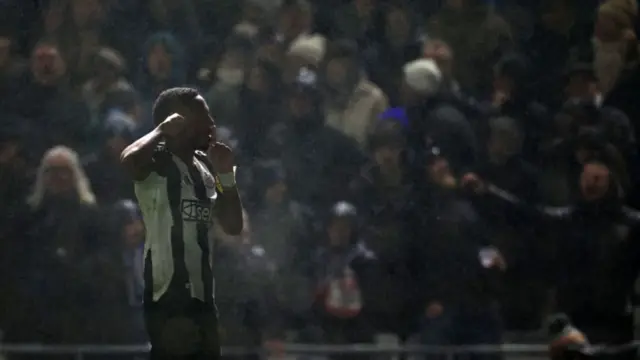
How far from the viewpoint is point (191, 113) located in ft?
8.26

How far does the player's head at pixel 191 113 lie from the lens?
251cm

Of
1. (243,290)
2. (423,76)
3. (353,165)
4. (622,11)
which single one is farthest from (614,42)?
(243,290)

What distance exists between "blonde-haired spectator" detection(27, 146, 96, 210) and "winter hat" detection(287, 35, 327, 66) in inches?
45.8

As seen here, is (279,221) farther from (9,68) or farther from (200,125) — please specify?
(200,125)

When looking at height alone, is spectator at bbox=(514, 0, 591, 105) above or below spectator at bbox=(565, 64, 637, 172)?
above

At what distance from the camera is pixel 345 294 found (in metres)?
4.00

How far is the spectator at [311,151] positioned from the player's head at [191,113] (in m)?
1.75

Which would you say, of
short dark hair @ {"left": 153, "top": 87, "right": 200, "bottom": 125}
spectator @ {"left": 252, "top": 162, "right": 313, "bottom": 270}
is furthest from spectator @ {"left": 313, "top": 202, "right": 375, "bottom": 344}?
short dark hair @ {"left": 153, "top": 87, "right": 200, "bottom": 125}

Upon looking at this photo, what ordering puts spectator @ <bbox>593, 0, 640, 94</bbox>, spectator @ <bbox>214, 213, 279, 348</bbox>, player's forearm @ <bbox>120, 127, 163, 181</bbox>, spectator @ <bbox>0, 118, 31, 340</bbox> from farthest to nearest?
spectator @ <bbox>593, 0, 640, 94</bbox>, spectator @ <bbox>0, 118, 31, 340</bbox>, spectator @ <bbox>214, 213, 279, 348</bbox>, player's forearm @ <bbox>120, 127, 163, 181</bbox>

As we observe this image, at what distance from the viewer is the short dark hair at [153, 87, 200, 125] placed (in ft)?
8.34

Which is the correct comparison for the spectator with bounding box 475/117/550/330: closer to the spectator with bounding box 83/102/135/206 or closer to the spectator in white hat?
the spectator in white hat

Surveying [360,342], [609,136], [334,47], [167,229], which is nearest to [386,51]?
[334,47]

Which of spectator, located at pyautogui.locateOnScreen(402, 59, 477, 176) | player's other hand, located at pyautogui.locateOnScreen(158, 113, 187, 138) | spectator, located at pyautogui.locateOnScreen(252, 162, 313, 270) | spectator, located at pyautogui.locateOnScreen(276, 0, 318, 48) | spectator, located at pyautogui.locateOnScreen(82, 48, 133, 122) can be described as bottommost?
spectator, located at pyautogui.locateOnScreen(252, 162, 313, 270)

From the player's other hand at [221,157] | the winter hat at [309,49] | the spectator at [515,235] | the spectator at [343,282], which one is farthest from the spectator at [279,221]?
the player's other hand at [221,157]
